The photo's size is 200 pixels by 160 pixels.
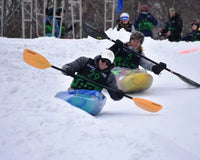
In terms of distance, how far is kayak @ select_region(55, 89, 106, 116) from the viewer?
372 cm

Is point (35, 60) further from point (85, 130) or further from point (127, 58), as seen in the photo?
point (127, 58)

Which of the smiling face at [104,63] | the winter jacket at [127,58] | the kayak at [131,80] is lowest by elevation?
the kayak at [131,80]

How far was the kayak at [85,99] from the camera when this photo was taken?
372 cm

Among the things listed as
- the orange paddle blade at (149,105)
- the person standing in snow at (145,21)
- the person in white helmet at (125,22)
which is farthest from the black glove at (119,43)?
the person standing in snow at (145,21)

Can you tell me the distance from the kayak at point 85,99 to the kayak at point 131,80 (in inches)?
55.5

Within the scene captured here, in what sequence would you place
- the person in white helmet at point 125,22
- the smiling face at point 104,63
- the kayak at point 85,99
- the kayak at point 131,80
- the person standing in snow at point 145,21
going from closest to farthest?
1. the kayak at point 85,99
2. the smiling face at point 104,63
3. the kayak at point 131,80
4. the person in white helmet at point 125,22
5. the person standing in snow at point 145,21

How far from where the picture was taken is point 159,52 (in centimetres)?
948

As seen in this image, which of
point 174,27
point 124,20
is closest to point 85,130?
point 124,20

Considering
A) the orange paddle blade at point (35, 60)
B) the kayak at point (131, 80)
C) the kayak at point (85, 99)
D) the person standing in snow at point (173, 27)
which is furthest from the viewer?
the person standing in snow at point (173, 27)

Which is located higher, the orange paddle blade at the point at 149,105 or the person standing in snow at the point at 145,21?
the person standing in snow at the point at 145,21

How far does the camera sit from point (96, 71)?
415 centimetres

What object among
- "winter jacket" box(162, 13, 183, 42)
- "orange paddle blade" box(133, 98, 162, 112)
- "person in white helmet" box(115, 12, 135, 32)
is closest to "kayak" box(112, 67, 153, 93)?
"orange paddle blade" box(133, 98, 162, 112)

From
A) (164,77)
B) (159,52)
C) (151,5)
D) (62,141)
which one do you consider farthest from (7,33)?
(62,141)

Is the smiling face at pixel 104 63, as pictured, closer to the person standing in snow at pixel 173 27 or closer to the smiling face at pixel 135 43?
the smiling face at pixel 135 43
